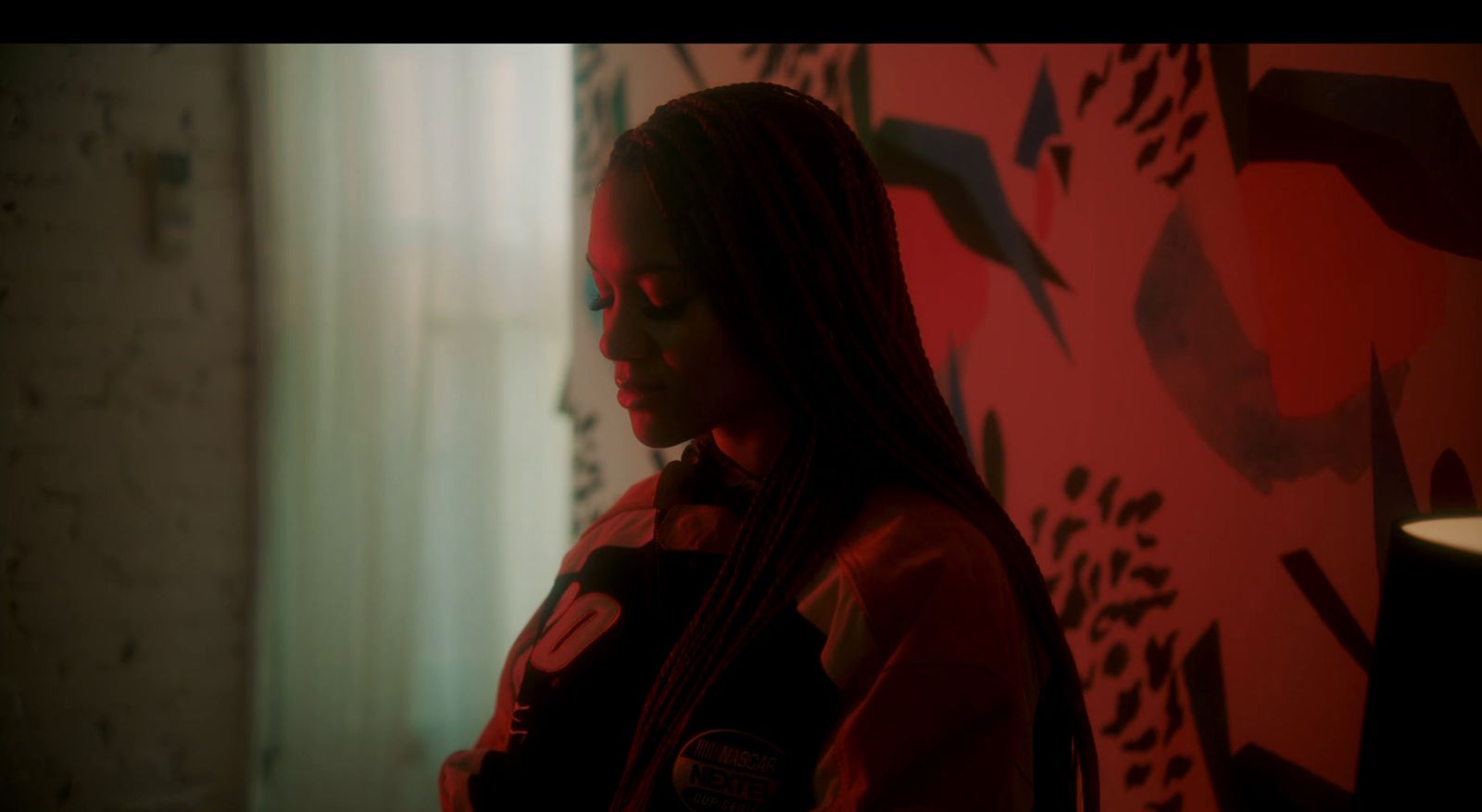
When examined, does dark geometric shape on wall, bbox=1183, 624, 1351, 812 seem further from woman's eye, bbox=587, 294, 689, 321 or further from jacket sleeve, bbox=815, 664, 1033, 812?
woman's eye, bbox=587, 294, 689, 321

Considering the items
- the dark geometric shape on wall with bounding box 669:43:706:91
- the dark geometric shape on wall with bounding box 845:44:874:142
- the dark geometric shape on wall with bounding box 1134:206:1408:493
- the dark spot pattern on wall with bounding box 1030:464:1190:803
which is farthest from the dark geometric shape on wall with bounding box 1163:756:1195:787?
the dark geometric shape on wall with bounding box 669:43:706:91

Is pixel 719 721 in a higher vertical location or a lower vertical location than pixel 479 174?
lower

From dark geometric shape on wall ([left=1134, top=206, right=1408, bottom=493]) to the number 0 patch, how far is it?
27.0 inches

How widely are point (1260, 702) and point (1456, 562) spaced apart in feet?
1.75

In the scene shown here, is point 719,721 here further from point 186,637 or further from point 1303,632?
point 186,637

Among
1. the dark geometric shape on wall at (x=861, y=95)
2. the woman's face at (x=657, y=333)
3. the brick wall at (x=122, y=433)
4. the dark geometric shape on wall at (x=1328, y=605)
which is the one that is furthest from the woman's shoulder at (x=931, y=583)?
the brick wall at (x=122, y=433)

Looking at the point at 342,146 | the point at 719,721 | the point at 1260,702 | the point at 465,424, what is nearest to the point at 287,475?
the point at 465,424

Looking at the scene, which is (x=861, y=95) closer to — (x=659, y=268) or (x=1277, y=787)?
(x=659, y=268)

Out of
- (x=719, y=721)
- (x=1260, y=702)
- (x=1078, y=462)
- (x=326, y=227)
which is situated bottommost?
(x=1260, y=702)

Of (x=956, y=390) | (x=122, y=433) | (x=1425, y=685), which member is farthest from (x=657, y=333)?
(x=122, y=433)

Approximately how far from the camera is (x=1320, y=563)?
87cm

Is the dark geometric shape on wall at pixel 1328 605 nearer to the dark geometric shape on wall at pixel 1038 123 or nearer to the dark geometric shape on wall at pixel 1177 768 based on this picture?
the dark geometric shape on wall at pixel 1177 768

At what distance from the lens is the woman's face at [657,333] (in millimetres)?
632

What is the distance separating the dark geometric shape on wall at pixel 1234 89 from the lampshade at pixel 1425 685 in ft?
1.72
